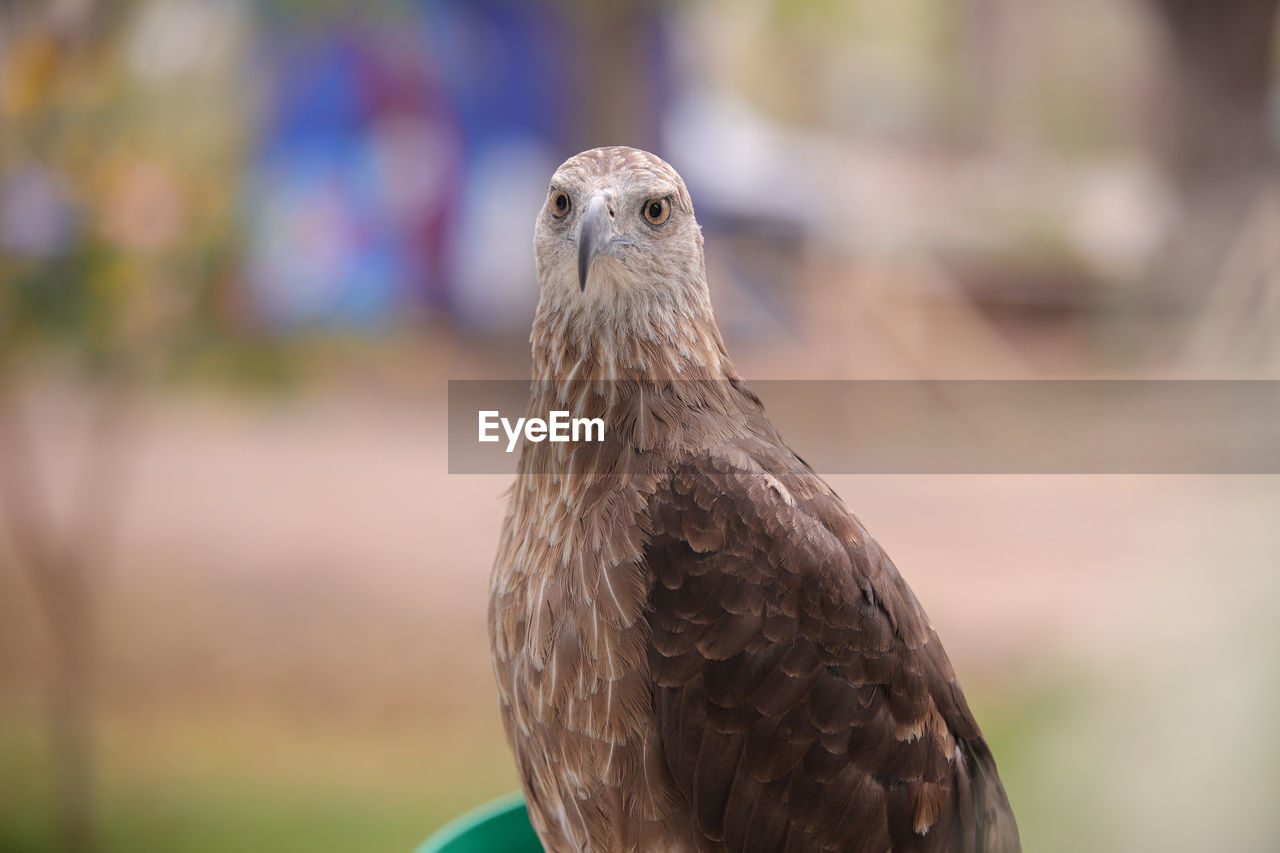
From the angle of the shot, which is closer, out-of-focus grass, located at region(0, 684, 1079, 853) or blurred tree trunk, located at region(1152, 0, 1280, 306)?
out-of-focus grass, located at region(0, 684, 1079, 853)

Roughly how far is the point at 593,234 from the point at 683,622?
421 millimetres

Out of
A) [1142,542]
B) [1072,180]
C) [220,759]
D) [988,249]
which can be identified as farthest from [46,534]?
[1072,180]

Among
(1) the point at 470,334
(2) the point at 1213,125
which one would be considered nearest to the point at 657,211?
(1) the point at 470,334

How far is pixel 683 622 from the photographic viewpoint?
957mm

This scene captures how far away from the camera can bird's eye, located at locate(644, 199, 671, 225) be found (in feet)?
3.54

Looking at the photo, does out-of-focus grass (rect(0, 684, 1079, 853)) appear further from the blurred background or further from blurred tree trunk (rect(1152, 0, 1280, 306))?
blurred tree trunk (rect(1152, 0, 1280, 306))

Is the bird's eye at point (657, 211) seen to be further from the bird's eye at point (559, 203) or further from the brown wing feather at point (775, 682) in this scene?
the brown wing feather at point (775, 682)

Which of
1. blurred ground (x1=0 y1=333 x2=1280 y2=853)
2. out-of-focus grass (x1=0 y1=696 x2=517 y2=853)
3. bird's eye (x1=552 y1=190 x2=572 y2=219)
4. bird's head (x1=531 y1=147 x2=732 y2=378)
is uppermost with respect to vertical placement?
bird's eye (x1=552 y1=190 x2=572 y2=219)

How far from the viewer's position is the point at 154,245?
87.7 inches

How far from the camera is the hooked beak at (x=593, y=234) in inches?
39.8

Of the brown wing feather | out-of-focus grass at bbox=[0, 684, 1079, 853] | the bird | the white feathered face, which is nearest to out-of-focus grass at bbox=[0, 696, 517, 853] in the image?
out-of-focus grass at bbox=[0, 684, 1079, 853]

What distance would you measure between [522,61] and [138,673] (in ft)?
8.76

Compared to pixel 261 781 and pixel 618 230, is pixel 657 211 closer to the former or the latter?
pixel 618 230

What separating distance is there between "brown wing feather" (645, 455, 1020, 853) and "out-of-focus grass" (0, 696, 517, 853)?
1.80m
